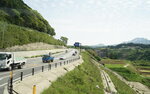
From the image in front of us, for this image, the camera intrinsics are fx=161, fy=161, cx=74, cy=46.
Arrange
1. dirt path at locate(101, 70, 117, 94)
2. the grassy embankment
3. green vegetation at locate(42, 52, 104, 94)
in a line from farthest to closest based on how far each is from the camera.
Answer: the grassy embankment
dirt path at locate(101, 70, 117, 94)
green vegetation at locate(42, 52, 104, 94)

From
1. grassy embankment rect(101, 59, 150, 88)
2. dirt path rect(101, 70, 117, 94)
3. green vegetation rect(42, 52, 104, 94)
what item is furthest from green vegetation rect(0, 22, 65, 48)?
grassy embankment rect(101, 59, 150, 88)

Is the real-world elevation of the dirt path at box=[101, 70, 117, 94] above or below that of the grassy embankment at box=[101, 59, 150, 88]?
above

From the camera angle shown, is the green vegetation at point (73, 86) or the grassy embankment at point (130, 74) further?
the grassy embankment at point (130, 74)

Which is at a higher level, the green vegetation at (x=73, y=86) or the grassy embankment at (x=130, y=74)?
the green vegetation at (x=73, y=86)

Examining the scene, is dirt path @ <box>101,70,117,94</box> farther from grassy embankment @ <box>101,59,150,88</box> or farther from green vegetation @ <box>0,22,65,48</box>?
grassy embankment @ <box>101,59,150,88</box>

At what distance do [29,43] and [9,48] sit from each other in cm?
1266

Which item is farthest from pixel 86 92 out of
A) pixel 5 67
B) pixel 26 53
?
pixel 26 53

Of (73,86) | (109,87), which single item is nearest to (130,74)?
(109,87)

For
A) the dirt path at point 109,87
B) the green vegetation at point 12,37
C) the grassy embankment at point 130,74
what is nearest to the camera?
the dirt path at point 109,87

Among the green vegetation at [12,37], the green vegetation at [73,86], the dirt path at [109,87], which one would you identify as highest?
the green vegetation at [12,37]

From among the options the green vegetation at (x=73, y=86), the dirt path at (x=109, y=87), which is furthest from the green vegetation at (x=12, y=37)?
the dirt path at (x=109, y=87)

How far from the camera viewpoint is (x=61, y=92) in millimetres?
14875

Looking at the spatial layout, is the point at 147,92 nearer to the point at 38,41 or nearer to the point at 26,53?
the point at 26,53

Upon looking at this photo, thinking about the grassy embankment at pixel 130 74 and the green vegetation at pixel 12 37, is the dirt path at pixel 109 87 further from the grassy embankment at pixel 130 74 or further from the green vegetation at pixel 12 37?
the grassy embankment at pixel 130 74
